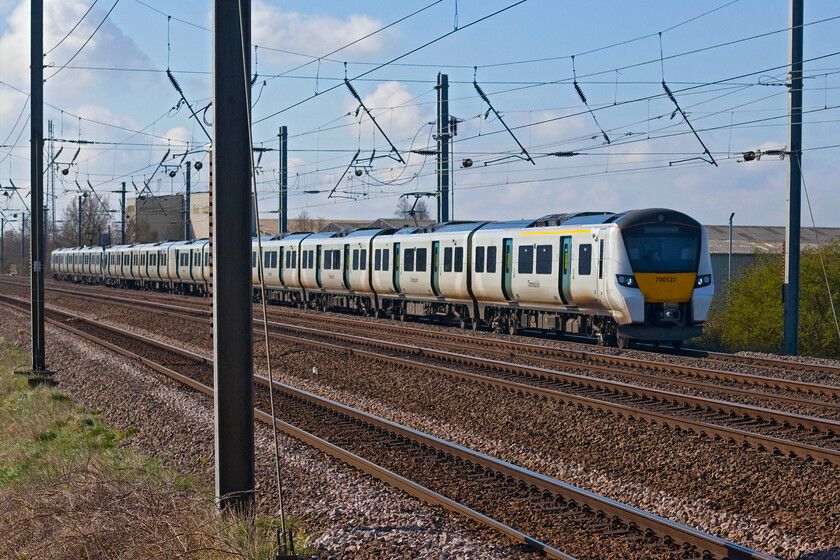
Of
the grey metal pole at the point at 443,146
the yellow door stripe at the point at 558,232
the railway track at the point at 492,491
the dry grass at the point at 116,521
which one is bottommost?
the railway track at the point at 492,491

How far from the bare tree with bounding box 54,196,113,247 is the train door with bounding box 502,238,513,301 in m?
68.3

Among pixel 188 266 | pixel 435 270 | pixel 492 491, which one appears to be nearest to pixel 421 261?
pixel 435 270

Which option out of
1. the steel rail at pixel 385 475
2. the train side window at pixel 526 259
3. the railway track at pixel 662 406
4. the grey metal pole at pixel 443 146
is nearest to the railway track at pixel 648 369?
the railway track at pixel 662 406

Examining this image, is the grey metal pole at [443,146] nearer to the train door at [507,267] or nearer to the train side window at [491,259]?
the train side window at [491,259]

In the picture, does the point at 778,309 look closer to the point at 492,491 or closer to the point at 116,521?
the point at 492,491

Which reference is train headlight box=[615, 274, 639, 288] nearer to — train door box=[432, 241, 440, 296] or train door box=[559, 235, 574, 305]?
train door box=[559, 235, 574, 305]

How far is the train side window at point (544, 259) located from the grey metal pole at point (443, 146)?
9948mm

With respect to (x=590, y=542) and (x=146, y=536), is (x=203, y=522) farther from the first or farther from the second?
(x=590, y=542)

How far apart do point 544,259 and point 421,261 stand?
640 cm

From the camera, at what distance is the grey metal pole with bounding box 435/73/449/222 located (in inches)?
1189

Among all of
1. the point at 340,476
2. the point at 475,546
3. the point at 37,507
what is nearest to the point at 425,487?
the point at 340,476

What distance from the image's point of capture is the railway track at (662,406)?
373 inches

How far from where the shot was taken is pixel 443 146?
30234 millimetres

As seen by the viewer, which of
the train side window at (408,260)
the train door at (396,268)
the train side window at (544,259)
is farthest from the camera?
the train door at (396,268)
